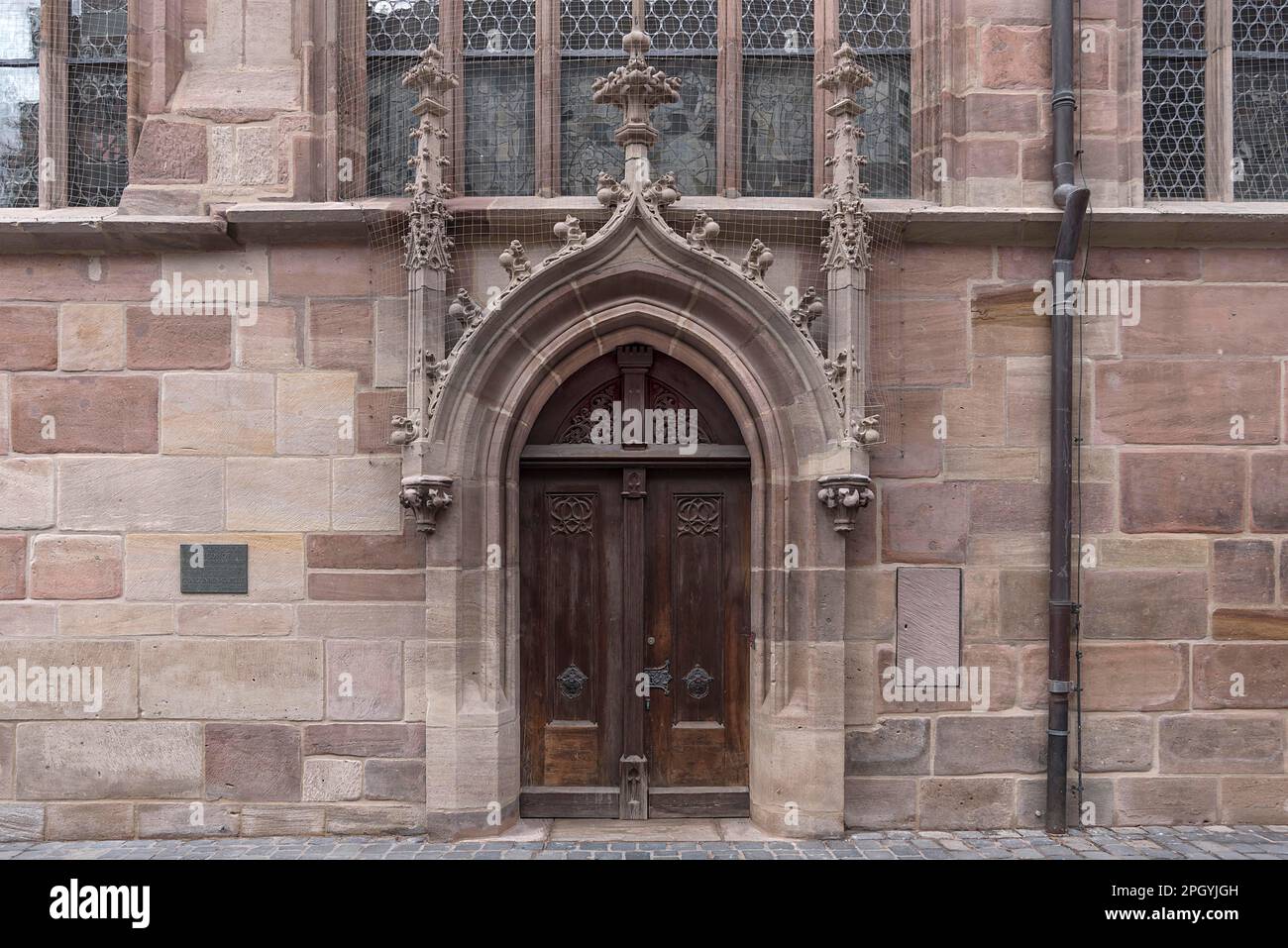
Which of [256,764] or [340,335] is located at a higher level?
[340,335]

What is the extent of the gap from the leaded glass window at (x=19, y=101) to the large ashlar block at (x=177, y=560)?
8.19 feet

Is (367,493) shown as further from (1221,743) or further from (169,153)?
(1221,743)

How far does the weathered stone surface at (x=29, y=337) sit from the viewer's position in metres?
6.12

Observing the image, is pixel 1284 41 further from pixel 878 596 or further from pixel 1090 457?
pixel 878 596

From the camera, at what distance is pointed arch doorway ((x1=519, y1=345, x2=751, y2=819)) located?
20.4ft

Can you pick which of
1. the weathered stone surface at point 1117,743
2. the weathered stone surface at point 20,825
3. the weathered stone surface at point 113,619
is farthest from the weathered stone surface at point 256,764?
the weathered stone surface at point 1117,743

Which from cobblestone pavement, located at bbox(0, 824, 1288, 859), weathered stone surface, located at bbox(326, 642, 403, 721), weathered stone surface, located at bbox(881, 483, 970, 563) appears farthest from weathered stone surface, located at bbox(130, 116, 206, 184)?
weathered stone surface, located at bbox(881, 483, 970, 563)

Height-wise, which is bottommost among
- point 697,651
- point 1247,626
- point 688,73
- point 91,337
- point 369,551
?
point 697,651

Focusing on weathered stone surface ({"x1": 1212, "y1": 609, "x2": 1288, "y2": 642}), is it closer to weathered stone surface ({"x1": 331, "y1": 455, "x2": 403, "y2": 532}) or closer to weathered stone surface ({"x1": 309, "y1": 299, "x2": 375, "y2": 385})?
weathered stone surface ({"x1": 331, "y1": 455, "x2": 403, "y2": 532})

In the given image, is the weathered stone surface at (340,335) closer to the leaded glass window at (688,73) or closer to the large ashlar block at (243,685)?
the large ashlar block at (243,685)

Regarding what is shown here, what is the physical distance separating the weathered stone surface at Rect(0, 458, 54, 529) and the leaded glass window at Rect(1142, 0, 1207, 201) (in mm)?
7357

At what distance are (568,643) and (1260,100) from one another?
5.83 meters

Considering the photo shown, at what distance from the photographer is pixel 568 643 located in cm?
626

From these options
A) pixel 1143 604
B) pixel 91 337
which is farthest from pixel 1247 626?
pixel 91 337
